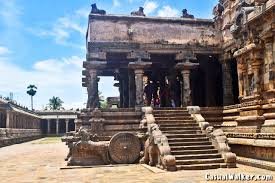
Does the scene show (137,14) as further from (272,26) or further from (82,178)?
(82,178)

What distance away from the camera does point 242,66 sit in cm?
1495

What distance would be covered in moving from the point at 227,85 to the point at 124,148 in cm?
866

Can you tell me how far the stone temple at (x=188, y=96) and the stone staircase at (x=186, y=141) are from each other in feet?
0.11

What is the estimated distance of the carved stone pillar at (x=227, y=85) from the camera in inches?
774

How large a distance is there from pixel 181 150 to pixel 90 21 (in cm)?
973

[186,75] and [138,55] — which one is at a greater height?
[138,55]

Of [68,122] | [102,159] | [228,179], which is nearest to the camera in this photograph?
[228,179]

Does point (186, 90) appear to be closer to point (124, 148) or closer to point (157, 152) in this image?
point (124, 148)

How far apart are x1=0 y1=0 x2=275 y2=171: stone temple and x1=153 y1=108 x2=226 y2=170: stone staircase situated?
3 centimetres

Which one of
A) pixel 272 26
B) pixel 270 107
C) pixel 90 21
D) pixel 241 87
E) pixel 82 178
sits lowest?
pixel 82 178

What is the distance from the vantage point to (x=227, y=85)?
19.8 meters

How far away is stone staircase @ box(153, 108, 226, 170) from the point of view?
1150 cm

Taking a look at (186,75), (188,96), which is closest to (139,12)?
(186,75)

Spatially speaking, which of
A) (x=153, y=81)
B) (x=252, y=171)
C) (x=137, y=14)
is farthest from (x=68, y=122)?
(x=252, y=171)
